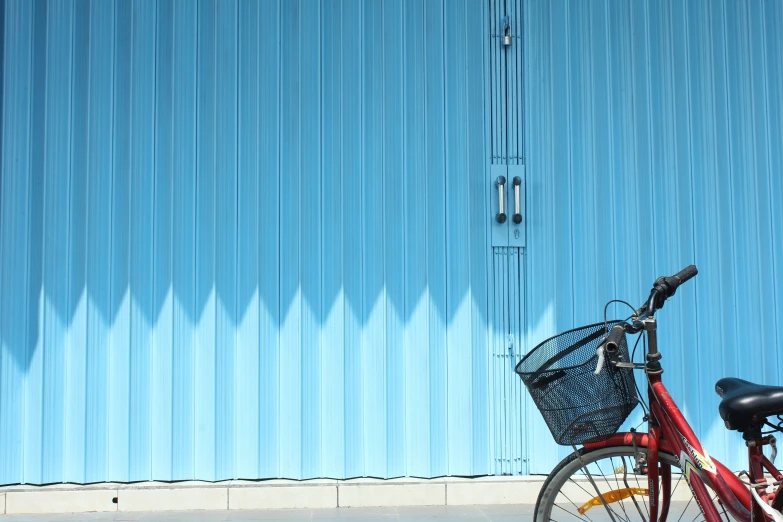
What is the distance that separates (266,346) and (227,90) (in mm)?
1386

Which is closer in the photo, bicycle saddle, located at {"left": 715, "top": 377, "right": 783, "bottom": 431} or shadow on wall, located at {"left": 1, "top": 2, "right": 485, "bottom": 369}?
bicycle saddle, located at {"left": 715, "top": 377, "right": 783, "bottom": 431}

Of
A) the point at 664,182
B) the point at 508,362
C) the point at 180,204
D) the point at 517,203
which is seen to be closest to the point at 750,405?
the point at 508,362

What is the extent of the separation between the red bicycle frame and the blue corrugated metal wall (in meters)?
1.58

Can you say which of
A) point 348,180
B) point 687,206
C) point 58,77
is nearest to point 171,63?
point 58,77

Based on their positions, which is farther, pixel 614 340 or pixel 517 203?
pixel 517 203

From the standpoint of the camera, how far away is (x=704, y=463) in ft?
7.18

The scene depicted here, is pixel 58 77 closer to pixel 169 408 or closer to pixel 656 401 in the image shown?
pixel 169 408

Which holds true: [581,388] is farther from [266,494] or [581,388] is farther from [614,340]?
[266,494]

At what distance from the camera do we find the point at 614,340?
2.08 meters

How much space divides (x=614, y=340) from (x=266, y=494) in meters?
2.28

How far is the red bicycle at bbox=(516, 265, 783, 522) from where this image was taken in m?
2.13

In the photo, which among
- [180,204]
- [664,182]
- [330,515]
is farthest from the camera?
[664,182]

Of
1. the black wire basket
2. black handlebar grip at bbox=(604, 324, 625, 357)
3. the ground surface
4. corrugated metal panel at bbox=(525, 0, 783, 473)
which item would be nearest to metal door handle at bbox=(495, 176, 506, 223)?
corrugated metal panel at bbox=(525, 0, 783, 473)

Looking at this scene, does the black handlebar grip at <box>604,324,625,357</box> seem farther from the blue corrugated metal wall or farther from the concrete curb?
the concrete curb
